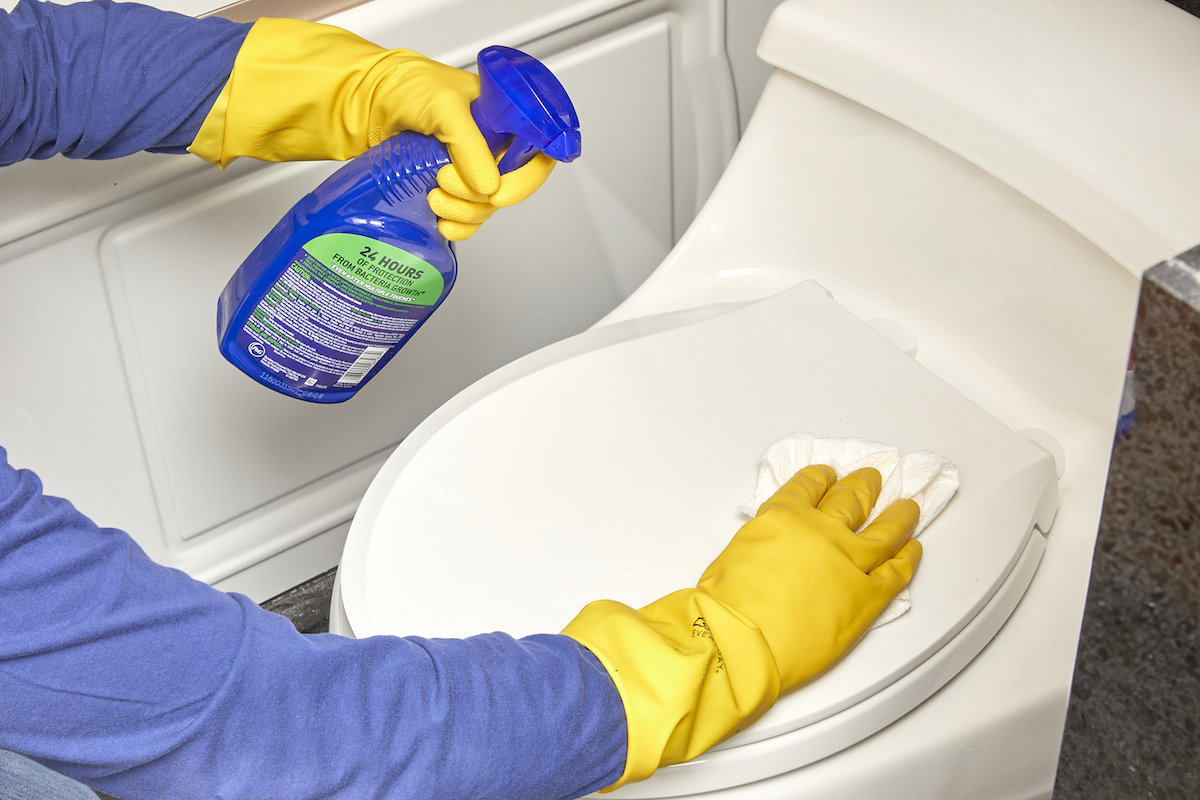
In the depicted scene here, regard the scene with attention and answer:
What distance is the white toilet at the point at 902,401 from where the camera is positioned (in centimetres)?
69

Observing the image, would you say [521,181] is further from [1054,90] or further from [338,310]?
[1054,90]

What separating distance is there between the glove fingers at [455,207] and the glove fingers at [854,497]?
0.29m

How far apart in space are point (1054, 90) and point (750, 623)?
1.38 ft

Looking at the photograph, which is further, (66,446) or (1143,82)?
(66,446)

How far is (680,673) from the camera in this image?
59 centimetres

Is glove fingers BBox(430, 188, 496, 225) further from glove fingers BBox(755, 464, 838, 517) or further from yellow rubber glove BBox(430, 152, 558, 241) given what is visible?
glove fingers BBox(755, 464, 838, 517)

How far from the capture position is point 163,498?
113cm

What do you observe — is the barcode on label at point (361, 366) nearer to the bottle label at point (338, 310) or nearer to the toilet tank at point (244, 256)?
the bottle label at point (338, 310)

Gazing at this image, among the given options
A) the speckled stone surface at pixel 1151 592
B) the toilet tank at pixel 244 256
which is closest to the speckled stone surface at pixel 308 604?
the toilet tank at pixel 244 256

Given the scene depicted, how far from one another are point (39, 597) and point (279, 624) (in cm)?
11

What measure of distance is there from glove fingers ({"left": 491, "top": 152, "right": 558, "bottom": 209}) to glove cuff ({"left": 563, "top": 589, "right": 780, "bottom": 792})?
266 millimetres

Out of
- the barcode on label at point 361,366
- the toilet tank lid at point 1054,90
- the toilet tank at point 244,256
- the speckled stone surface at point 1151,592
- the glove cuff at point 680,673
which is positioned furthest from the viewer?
the toilet tank at point 244,256

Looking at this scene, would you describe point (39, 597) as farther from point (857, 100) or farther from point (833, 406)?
point (857, 100)

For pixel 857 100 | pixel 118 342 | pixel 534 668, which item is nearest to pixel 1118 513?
pixel 534 668
